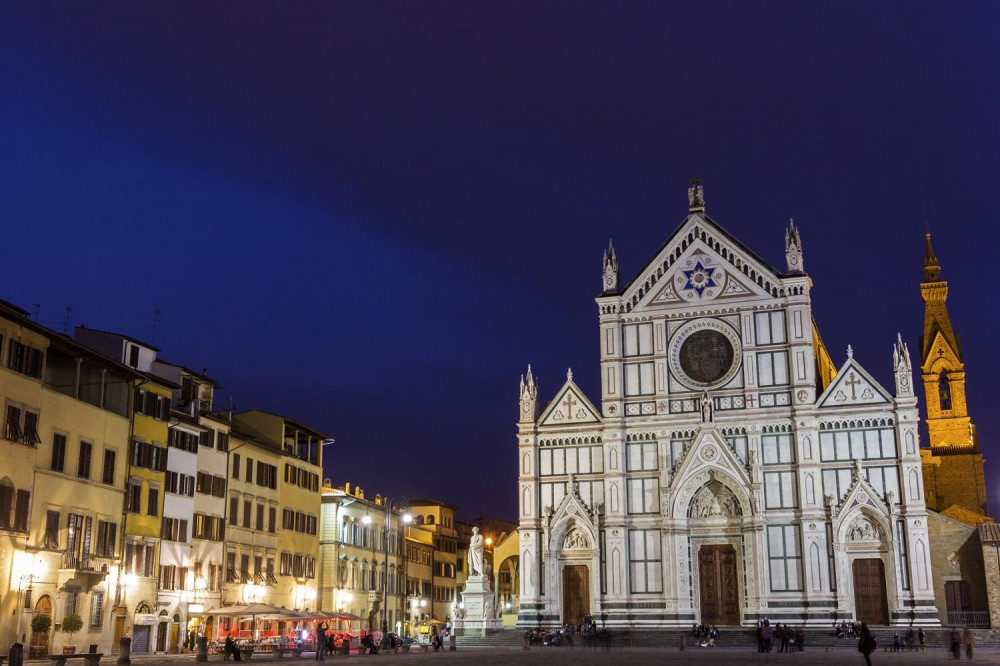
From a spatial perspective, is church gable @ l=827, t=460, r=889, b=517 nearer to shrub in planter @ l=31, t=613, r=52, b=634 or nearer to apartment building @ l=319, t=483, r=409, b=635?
apartment building @ l=319, t=483, r=409, b=635

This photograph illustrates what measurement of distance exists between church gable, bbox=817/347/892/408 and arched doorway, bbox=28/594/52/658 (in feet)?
115

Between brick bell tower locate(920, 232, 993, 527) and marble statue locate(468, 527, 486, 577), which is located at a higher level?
brick bell tower locate(920, 232, 993, 527)

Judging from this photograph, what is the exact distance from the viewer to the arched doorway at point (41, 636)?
3374 cm

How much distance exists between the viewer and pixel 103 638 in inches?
1487

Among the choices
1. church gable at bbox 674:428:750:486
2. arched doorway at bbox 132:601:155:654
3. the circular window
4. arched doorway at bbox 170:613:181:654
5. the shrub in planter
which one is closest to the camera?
the shrub in planter

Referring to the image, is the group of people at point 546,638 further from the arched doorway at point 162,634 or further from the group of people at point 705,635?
the arched doorway at point 162,634

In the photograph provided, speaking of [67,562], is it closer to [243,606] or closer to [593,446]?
[243,606]

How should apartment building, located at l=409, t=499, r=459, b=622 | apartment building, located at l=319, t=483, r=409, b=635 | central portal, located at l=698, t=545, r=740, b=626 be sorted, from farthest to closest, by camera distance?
apartment building, located at l=409, t=499, r=459, b=622
apartment building, located at l=319, t=483, r=409, b=635
central portal, located at l=698, t=545, r=740, b=626

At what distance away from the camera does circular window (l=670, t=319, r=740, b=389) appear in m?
53.9

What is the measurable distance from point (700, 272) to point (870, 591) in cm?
1778

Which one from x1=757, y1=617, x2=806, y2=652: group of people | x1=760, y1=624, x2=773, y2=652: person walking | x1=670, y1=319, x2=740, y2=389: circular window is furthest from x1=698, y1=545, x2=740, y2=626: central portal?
x1=760, y1=624, x2=773, y2=652: person walking

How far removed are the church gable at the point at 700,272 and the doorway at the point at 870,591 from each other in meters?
13.9

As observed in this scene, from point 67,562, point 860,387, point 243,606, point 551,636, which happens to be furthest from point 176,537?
point 860,387

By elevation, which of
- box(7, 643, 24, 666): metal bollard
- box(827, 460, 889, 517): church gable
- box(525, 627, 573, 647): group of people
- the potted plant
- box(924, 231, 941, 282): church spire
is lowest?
box(525, 627, 573, 647): group of people
